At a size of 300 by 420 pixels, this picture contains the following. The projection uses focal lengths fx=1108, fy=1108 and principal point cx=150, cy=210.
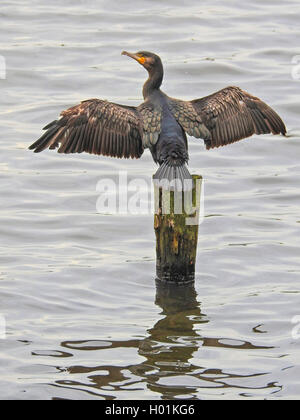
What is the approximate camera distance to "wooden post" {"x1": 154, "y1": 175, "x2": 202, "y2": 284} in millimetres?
8797

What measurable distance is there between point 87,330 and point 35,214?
3107 millimetres

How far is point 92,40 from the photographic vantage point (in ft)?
58.0

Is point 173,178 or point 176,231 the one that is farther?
point 176,231

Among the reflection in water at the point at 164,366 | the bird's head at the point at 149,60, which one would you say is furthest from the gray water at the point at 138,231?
the bird's head at the point at 149,60

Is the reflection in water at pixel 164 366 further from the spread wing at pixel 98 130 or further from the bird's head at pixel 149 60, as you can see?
the bird's head at pixel 149 60

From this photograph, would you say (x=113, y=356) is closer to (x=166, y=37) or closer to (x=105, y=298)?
(x=105, y=298)

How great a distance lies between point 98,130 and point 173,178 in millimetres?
996

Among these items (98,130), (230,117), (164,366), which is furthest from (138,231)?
(164,366)

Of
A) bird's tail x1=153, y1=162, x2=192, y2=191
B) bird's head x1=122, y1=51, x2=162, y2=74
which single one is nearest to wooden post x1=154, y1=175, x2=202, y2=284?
bird's tail x1=153, y1=162, x2=192, y2=191

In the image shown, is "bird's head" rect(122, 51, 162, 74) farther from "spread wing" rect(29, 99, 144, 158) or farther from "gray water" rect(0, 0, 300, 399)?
"gray water" rect(0, 0, 300, 399)

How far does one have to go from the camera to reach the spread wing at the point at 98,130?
30.5ft

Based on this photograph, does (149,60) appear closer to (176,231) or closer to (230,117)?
(230,117)

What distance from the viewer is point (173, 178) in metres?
8.78

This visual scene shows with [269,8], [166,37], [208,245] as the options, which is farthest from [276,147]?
[269,8]
